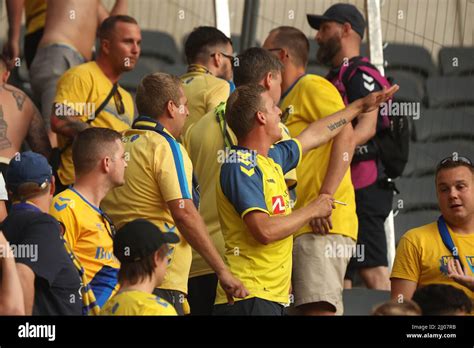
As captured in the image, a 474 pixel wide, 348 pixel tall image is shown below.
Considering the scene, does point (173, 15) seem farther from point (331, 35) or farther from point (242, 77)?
point (242, 77)

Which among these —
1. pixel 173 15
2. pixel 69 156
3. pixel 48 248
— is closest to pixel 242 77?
pixel 69 156

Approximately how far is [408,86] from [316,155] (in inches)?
143

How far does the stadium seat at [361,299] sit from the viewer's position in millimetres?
8898

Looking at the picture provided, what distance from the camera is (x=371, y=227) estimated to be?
30.3 feet

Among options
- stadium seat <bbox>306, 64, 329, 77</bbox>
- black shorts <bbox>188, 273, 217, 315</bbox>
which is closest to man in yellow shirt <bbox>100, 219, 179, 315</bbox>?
black shorts <bbox>188, 273, 217, 315</bbox>

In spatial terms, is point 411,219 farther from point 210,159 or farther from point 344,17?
point 210,159

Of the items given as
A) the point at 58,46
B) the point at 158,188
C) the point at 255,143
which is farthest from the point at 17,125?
the point at 255,143

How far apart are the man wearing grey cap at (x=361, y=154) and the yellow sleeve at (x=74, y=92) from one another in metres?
1.61

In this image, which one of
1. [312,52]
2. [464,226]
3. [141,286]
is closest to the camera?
[141,286]

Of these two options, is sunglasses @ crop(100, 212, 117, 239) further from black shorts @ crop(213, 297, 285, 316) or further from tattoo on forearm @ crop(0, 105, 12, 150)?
tattoo on forearm @ crop(0, 105, 12, 150)

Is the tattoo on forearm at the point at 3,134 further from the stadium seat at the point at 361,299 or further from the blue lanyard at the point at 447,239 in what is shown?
the blue lanyard at the point at 447,239

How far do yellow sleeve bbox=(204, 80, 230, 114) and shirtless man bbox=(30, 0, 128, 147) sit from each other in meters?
1.46

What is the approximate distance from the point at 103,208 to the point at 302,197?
1371 millimetres
